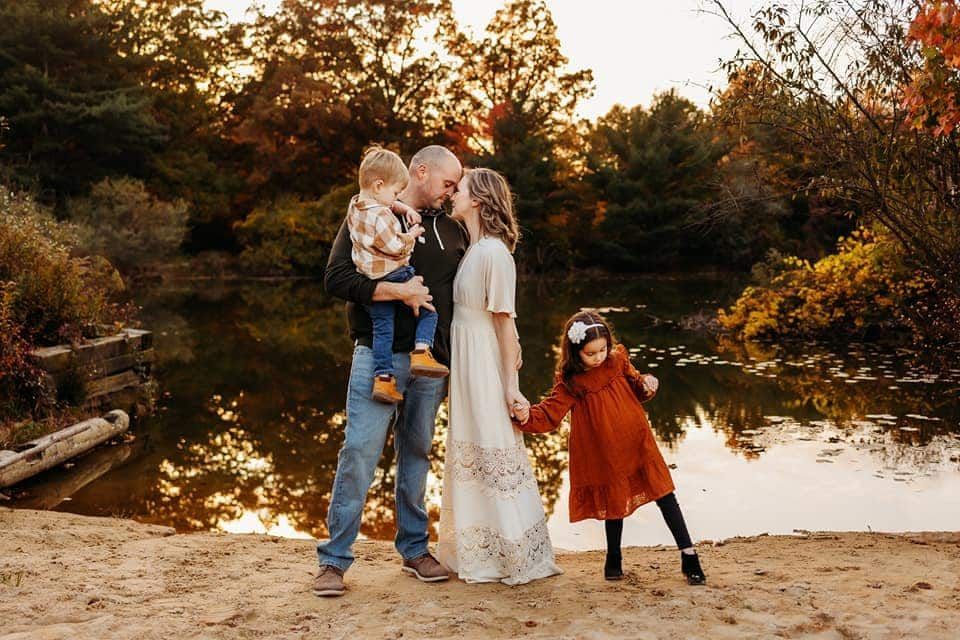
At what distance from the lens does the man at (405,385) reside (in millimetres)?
3797

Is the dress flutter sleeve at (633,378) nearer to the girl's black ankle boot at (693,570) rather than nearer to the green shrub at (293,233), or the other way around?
the girl's black ankle boot at (693,570)

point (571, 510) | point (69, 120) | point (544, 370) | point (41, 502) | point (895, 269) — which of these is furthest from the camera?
point (69, 120)

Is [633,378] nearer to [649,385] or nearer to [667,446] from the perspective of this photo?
[649,385]

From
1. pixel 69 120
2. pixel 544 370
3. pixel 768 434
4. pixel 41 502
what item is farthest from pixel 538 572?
pixel 69 120

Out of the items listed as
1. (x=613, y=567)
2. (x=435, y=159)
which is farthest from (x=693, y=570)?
(x=435, y=159)

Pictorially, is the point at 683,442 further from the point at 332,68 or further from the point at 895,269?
the point at 332,68

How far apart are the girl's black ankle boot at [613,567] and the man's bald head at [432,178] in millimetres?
1770

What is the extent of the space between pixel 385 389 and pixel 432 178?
95 cm

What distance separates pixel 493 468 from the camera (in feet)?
12.6

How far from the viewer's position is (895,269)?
1325cm

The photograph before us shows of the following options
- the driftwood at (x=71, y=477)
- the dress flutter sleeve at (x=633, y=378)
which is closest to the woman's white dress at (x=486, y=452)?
the dress flutter sleeve at (x=633, y=378)

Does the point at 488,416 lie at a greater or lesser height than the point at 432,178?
lesser

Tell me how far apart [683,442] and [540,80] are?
2924 cm

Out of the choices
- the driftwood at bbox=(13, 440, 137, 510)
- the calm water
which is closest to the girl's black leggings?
the calm water
